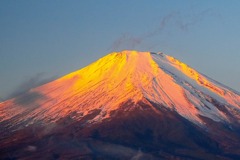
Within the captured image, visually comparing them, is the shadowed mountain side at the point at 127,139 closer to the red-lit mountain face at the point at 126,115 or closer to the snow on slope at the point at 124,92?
the red-lit mountain face at the point at 126,115

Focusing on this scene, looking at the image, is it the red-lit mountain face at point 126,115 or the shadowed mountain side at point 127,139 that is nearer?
the shadowed mountain side at point 127,139

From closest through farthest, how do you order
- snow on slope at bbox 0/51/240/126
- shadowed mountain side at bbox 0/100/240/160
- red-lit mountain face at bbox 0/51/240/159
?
shadowed mountain side at bbox 0/100/240/160
red-lit mountain face at bbox 0/51/240/159
snow on slope at bbox 0/51/240/126

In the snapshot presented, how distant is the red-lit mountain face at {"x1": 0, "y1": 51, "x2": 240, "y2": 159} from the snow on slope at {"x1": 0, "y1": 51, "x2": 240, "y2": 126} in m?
0.19

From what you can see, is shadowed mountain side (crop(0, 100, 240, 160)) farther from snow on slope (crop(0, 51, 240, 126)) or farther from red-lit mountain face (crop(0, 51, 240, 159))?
snow on slope (crop(0, 51, 240, 126))

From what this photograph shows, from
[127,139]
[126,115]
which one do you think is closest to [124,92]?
[126,115]

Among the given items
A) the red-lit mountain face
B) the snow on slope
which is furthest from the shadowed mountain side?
the snow on slope

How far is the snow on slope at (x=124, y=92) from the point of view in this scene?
5472 inches

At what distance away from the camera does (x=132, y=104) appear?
139 m

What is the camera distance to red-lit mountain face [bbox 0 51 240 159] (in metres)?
124

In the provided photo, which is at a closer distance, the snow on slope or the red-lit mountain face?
the red-lit mountain face

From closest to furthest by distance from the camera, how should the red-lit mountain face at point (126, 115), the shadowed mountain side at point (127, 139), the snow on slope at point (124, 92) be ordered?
the shadowed mountain side at point (127, 139)
the red-lit mountain face at point (126, 115)
the snow on slope at point (124, 92)

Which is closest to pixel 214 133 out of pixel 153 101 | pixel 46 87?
pixel 153 101

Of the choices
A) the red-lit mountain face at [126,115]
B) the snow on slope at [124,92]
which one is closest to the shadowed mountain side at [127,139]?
the red-lit mountain face at [126,115]

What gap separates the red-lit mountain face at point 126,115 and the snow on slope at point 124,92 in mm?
193
